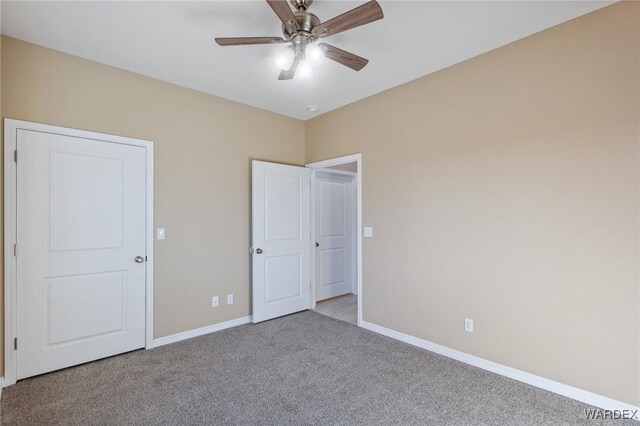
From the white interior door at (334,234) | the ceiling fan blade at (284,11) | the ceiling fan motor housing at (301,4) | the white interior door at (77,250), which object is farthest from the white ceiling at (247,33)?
the white interior door at (334,234)

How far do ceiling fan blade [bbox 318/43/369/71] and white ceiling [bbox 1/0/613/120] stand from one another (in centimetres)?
28

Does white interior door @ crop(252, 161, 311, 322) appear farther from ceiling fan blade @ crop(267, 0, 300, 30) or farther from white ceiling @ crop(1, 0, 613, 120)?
ceiling fan blade @ crop(267, 0, 300, 30)

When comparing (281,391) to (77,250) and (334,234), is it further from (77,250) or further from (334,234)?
(334,234)

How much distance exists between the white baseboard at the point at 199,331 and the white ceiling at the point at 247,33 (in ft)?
8.66

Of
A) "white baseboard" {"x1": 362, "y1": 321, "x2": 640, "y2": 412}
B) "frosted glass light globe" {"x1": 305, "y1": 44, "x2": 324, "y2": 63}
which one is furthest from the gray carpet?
"frosted glass light globe" {"x1": 305, "y1": 44, "x2": 324, "y2": 63}

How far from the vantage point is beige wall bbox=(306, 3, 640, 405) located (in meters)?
2.06

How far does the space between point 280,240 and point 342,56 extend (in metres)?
2.46

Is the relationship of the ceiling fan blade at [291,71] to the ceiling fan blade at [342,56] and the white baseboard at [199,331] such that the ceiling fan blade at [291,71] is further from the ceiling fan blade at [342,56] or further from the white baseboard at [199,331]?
the white baseboard at [199,331]

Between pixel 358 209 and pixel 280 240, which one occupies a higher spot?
pixel 358 209

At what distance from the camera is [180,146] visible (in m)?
3.33

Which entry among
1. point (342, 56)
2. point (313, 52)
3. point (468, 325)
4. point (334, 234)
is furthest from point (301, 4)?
point (334, 234)

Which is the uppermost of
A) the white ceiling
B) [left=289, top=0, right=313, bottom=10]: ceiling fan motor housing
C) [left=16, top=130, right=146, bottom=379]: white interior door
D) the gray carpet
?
the white ceiling

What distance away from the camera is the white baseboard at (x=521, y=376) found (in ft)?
6.88

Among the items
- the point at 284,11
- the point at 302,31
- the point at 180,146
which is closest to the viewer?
the point at 284,11
